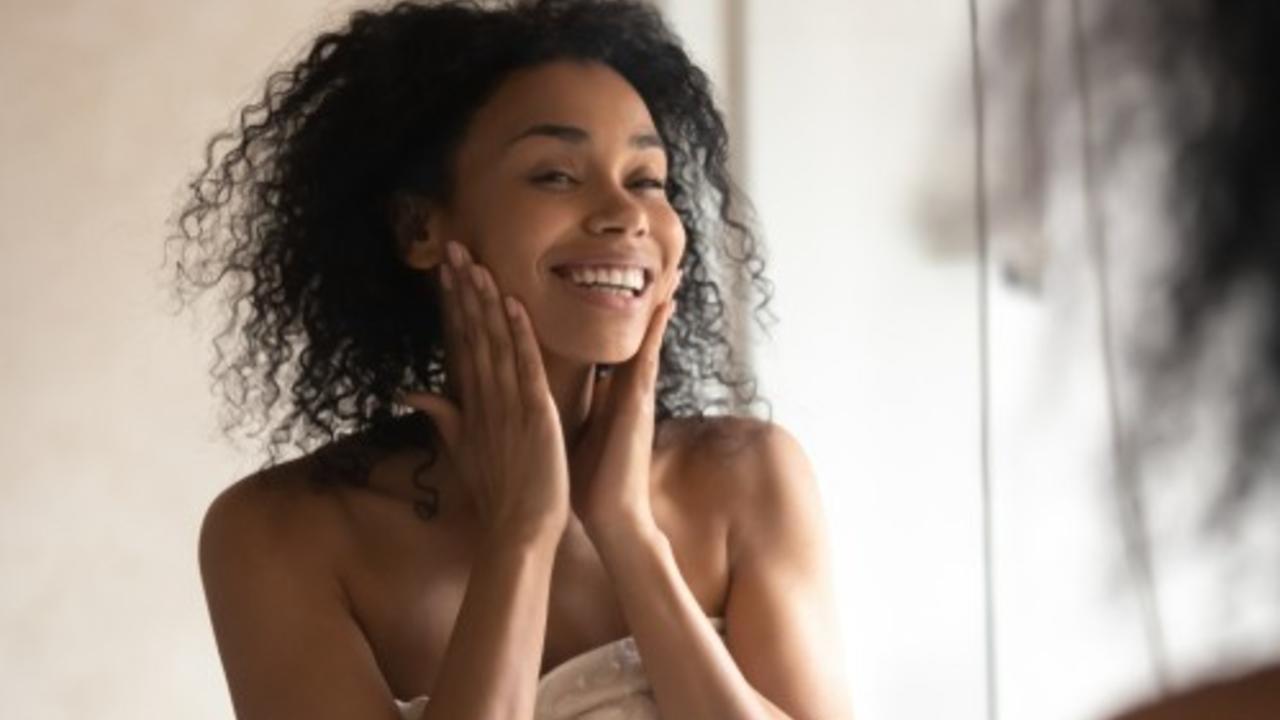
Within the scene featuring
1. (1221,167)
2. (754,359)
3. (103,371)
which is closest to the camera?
(1221,167)

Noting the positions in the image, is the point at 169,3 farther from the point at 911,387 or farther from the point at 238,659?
the point at 238,659

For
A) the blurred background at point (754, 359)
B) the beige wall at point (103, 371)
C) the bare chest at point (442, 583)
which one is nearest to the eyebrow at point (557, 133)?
the bare chest at point (442, 583)

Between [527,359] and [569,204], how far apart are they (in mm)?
127

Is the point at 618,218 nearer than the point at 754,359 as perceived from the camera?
Yes

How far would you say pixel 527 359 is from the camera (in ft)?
5.67

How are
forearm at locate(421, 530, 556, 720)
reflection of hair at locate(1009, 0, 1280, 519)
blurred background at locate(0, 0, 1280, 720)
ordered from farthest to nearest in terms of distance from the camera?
blurred background at locate(0, 0, 1280, 720) < forearm at locate(421, 530, 556, 720) < reflection of hair at locate(1009, 0, 1280, 519)

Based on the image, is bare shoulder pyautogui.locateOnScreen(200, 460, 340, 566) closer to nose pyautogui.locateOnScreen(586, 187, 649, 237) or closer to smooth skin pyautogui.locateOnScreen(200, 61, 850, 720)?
smooth skin pyautogui.locateOnScreen(200, 61, 850, 720)

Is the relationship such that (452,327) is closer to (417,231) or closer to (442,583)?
(417,231)

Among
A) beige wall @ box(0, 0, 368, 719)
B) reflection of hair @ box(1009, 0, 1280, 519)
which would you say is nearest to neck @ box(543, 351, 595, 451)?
beige wall @ box(0, 0, 368, 719)

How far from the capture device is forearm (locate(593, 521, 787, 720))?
1.66 m

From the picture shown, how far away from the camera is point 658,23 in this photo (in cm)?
193

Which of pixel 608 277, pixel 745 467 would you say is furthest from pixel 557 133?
pixel 745 467

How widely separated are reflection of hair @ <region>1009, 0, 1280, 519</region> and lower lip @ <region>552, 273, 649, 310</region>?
1208 millimetres

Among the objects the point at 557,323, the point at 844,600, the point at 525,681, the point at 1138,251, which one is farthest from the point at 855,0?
the point at 1138,251
